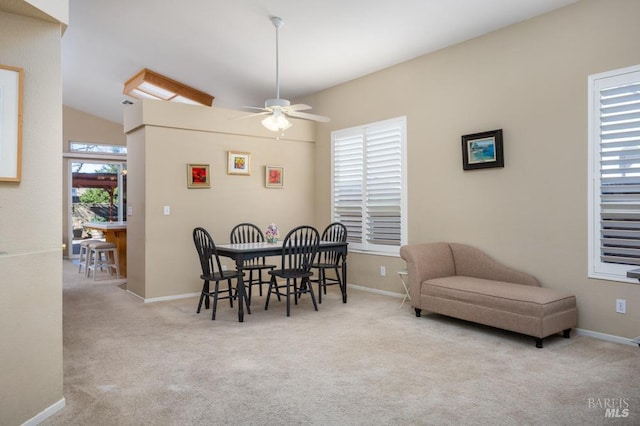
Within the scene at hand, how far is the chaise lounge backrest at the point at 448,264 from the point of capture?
4.40 metres

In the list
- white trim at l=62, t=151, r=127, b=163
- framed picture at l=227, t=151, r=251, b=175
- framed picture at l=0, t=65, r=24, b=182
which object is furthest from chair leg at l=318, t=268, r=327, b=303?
white trim at l=62, t=151, r=127, b=163

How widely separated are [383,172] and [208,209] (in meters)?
→ 2.37

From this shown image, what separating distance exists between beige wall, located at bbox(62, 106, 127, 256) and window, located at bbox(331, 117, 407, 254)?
21.0 feet

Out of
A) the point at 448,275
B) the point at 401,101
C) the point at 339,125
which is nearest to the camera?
the point at 448,275

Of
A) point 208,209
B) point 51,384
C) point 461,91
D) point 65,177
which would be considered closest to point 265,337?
point 51,384

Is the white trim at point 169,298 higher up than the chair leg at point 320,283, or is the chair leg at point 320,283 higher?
the chair leg at point 320,283

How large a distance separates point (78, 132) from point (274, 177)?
19.8ft

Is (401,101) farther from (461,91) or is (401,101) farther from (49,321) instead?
(49,321)

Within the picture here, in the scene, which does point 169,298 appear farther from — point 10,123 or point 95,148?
point 95,148

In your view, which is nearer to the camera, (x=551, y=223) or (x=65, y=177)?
(x=551, y=223)

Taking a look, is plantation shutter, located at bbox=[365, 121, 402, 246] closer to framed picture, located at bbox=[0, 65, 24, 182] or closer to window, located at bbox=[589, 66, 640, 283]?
window, located at bbox=[589, 66, 640, 283]

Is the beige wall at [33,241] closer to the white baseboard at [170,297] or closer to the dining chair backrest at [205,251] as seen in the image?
the dining chair backrest at [205,251]

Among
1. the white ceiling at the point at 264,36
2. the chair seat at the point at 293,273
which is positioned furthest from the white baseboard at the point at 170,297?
the white ceiling at the point at 264,36

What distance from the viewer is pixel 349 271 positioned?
629cm
